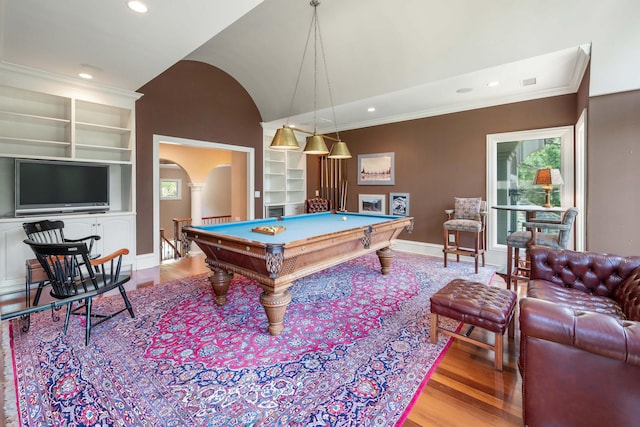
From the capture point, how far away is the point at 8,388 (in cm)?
182

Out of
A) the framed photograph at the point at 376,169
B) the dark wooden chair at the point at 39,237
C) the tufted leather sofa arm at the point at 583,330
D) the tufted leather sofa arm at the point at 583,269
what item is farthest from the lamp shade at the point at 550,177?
the dark wooden chair at the point at 39,237

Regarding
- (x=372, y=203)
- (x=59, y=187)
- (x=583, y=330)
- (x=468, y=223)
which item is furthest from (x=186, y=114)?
(x=583, y=330)

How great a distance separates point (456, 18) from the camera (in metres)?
3.34

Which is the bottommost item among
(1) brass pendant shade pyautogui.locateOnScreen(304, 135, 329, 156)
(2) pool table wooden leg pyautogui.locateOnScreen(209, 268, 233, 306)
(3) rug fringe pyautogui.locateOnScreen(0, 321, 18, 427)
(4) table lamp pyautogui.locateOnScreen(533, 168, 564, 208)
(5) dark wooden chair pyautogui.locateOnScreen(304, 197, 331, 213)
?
(3) rug fringe pyautogui.locateOnScreen(0, 321, 18, 427)

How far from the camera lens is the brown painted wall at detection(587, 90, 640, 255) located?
3.04 metres

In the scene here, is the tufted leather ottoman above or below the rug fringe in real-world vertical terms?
above

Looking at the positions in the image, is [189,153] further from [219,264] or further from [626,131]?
[626,131]

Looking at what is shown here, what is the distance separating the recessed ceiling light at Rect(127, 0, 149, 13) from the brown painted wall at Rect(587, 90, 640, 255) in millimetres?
4525

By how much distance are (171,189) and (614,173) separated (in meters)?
12.6

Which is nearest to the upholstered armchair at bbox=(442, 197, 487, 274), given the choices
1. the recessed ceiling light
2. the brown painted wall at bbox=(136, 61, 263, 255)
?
the brown painted wall at bbox=(136, 61, 263, 255)

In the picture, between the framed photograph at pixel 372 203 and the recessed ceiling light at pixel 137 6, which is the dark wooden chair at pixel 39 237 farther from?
the framed photograph at pixel 372 203

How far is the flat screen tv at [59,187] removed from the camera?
3.69 metres

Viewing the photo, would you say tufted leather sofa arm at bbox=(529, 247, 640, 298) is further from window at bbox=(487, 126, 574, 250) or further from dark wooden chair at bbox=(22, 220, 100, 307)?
dark wooden chair at bbox=(22, 220, 100, 307)

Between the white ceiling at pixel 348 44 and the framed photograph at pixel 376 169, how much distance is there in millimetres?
1148
